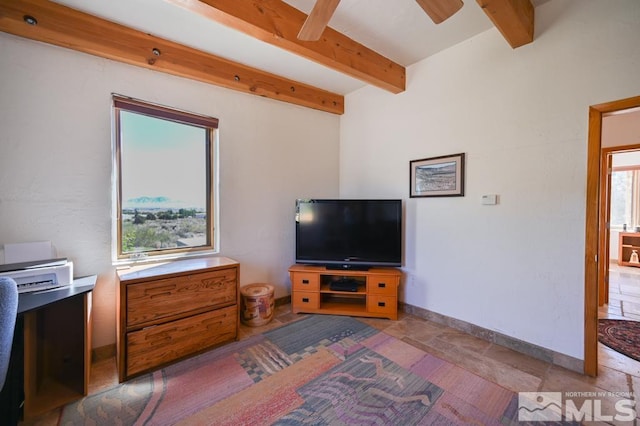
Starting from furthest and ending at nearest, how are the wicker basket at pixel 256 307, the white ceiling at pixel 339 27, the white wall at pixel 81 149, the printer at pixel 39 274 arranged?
the wicker basket at pixel 256 307, the white ceiling at pixel 339 27, the white wall at pixel 81 149, the printer at pixel 39 274

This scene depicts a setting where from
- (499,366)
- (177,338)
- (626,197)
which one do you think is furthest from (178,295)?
(626,197)

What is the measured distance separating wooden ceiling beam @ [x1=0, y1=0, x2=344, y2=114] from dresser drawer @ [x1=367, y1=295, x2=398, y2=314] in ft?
8.48

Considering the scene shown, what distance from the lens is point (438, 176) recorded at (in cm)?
268

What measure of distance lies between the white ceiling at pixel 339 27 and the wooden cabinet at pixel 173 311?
202cm

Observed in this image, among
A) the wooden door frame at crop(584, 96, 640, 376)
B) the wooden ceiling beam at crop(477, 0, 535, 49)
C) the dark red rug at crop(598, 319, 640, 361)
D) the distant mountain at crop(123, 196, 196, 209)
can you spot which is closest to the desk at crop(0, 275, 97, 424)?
the distant mountain at crop(123, 196, 196, 209)

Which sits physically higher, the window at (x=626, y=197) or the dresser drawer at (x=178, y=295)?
the window at (x=626, y=197)

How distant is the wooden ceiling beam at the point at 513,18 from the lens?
1677 mm

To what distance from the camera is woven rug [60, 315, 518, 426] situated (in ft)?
5.04

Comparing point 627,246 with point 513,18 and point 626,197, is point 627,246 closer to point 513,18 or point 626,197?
point 626,197

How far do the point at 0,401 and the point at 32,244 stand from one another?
97cm


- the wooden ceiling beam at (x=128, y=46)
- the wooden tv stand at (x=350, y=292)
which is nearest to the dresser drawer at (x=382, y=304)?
the wooden tv stand at (x=350, y=292)

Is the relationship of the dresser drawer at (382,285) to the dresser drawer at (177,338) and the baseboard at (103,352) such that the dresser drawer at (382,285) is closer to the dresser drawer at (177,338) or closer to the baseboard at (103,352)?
the dresser drawer at (177,338)

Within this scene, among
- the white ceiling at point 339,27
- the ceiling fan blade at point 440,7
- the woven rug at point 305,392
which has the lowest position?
the woven rug at point 305,392

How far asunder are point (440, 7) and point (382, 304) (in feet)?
8.46
